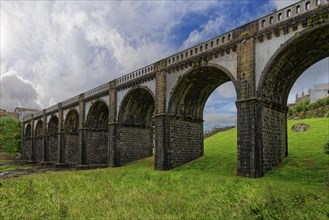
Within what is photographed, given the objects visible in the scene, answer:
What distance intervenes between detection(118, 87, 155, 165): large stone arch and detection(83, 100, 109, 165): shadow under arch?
5703 mm

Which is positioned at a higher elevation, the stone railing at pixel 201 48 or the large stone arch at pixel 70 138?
the stone railing at pixel 201 48

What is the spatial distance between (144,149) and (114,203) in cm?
2295

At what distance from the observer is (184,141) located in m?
25.5

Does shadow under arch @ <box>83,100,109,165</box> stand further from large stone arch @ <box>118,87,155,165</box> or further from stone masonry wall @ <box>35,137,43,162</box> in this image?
stone masonry wall @ <box>35,137,43,162</box>

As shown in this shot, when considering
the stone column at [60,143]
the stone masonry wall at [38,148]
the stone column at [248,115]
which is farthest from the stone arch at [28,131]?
the stone column at [248,115]

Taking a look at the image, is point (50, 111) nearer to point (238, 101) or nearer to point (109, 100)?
point (109, 100)

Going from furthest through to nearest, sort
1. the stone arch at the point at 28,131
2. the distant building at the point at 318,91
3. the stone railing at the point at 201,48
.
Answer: the distant building at the point at 318,91 < the stone arch at the point at 28,131 < the stone railing at the point at 201,48

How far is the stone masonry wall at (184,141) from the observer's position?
24516mm

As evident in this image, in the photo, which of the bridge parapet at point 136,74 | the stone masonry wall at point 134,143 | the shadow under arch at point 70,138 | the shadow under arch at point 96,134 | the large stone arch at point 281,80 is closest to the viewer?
the large stone arch at point 281,80

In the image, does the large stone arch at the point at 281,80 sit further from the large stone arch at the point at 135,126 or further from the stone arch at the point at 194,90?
the large stone arch at the point at 135,126

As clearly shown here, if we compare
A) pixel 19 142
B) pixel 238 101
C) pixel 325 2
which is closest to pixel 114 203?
pixel 238 101

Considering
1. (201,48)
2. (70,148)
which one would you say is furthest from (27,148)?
(201,48)

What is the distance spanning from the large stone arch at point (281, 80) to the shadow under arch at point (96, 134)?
22852 mm

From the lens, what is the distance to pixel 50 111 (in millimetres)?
49000
